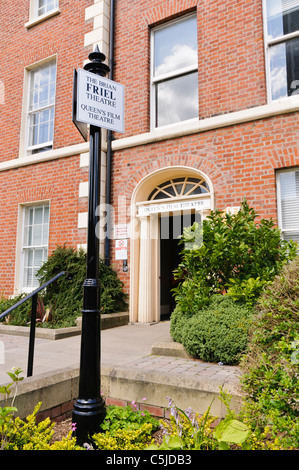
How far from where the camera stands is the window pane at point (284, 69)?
6.36 meters

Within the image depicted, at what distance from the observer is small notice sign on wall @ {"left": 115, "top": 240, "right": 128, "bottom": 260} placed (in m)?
7.52

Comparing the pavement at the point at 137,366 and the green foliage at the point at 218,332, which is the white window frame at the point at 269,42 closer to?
the green foliage at the point at 218,332

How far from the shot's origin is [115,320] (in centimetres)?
700

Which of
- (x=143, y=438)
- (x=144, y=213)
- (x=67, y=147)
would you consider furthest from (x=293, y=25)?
(x=143, y=438)

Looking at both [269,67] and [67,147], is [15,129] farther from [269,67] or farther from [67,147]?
[269,67]

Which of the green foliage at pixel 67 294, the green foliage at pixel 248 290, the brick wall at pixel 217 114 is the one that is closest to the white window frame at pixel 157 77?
the brick wall at pixel 217 114

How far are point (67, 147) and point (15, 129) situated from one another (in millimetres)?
2256

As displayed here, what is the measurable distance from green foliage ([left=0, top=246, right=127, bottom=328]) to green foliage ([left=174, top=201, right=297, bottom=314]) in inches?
117

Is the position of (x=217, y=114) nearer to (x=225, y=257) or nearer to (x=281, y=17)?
(x=281, y=17)

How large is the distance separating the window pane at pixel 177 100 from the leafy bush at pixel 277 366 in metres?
5.41

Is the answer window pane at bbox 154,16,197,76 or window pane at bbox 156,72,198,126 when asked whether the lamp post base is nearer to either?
window pane at bbox 156,72,198,126

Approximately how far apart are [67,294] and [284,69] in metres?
5.97

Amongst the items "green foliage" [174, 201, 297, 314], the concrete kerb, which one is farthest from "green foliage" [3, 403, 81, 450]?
"green foliage" [174, 201, 297, 314]

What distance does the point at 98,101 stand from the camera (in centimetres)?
294
